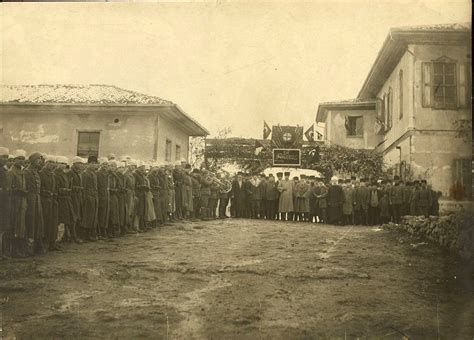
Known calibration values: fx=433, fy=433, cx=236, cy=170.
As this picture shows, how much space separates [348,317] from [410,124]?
1857 mm

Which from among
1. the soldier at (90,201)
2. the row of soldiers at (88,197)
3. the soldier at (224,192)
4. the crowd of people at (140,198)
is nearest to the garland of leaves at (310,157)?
the crowd of people at (140,198)

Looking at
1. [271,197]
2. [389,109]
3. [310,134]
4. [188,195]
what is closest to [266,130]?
[310,134]

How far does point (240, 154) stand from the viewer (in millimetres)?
4090

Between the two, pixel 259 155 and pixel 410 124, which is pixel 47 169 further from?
pixel 410 124

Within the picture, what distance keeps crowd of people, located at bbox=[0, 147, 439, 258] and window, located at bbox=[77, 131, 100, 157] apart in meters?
0.11

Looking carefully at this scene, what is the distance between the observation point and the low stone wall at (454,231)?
3.46m

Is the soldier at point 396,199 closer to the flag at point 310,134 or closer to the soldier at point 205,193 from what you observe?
the flag at point 310,134

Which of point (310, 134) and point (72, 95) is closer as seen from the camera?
point (310, 134)

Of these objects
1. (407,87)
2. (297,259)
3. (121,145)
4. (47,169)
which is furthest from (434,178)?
(47,169)

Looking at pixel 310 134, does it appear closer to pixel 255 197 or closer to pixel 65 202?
pixel 65 202

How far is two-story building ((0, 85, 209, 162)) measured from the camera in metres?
3.94

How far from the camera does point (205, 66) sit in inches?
154

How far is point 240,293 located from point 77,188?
7.16 ft

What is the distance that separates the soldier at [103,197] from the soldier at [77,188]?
0.70 feet
